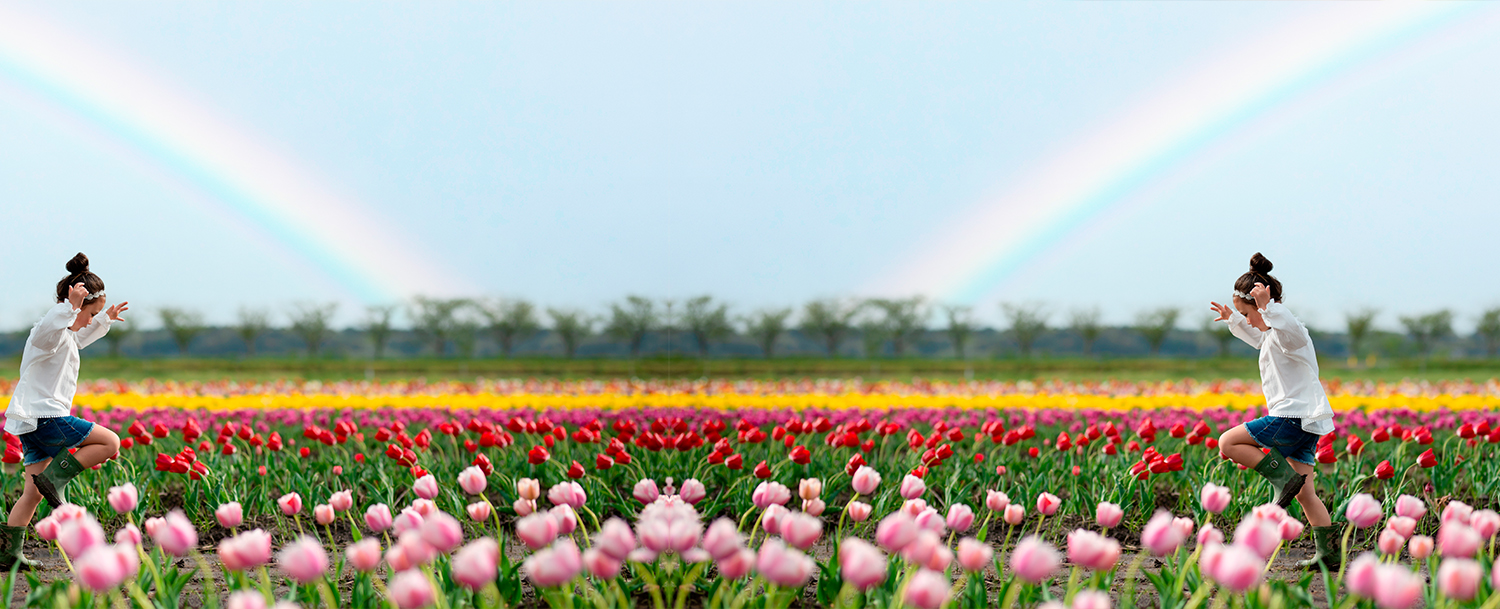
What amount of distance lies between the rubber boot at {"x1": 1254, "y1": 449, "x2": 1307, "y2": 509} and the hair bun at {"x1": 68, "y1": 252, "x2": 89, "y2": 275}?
227 inches

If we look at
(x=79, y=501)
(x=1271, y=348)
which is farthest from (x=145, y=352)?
(x=1271, y=348)

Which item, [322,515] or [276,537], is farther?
[276,537]

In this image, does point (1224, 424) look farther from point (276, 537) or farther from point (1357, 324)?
point (1357, 324)

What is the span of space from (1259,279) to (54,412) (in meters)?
5.73

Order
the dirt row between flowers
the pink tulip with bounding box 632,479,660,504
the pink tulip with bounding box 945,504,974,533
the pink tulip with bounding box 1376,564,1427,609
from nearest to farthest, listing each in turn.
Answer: the pink tulip with bounding box 1376,564,1427,609 → the pink tulip with bounding box 945,504,974,533 → the pink tulip with bounding box 632,479,660,504 → the dirt row between flowers

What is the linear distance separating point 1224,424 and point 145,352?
112ft

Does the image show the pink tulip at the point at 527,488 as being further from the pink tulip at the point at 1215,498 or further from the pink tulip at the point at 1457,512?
the pink tulip at the point at 1457,512

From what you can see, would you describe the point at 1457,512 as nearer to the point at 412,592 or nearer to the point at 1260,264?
the point at 1260,264

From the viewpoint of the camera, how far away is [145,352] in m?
31.5

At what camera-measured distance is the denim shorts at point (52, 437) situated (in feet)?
14.0

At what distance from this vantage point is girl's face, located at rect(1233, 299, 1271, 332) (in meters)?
4.39

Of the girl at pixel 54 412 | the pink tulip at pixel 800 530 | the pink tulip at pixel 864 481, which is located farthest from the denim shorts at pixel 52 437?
the pink tulip at pixel 800 530

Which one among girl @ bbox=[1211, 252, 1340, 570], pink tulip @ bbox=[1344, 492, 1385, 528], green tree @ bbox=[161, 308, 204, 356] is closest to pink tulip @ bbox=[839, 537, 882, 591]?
pink tulip @ bbox=[1344, 492, 1385, 528]

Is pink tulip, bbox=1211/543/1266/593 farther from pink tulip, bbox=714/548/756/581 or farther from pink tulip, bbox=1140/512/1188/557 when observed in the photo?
pink tulip, bbox=714/548/756/581
